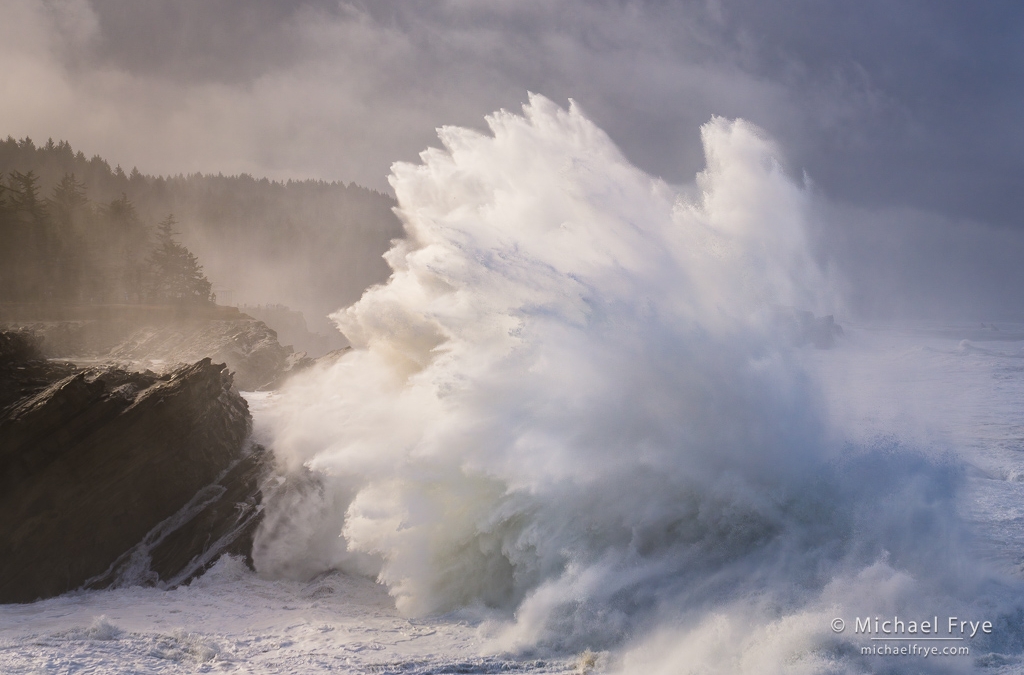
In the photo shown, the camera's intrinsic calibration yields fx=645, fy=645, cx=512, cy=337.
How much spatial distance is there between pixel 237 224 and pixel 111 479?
69.7 metres

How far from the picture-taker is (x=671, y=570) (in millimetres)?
10844

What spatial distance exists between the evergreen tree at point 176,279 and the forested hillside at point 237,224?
145 cm

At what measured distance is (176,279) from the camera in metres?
43.2

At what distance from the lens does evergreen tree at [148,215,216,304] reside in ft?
141

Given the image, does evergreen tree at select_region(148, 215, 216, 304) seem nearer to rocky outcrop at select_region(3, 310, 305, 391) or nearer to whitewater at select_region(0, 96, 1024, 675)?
rocky outcrop at select_region(3, 310, 305, 391)

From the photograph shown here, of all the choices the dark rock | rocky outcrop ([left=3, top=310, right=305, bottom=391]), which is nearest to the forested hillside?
rocky outcrop ([left=3, top=310, right=305, bottom=391])

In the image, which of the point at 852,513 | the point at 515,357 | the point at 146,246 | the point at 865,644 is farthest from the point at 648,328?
the point at 146,246

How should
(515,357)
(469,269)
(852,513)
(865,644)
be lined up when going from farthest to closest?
(469,269)
(515,357)
(852,513)
(865,644)

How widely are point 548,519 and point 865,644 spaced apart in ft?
16.9

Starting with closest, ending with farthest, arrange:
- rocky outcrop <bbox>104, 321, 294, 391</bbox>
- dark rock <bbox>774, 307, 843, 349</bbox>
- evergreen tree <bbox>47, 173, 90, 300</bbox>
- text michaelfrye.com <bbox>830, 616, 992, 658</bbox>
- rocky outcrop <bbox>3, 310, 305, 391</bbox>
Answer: text michaelfrye.com <bbox>830, 616, 992, 658</bbox> < rocky outcrop <bbox>104, 321, 294, 391</bbox> < rocky outcrop <bbox>3, 310, 305, 391</bbox> < dark rock <bbox>774, 307, 843, 349</bbox> < evergreen tree <bbox>47, 173, 90, 300</bbox>

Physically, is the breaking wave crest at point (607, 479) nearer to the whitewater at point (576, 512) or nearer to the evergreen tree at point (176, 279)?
the whitewater at point (576, 512)

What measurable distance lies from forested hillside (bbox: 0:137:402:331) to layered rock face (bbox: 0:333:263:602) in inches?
1324

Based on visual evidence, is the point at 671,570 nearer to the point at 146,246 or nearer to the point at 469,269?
the point at 469,269

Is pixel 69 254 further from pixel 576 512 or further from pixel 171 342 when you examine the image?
pixel 576 512
